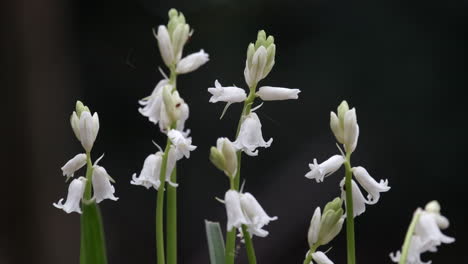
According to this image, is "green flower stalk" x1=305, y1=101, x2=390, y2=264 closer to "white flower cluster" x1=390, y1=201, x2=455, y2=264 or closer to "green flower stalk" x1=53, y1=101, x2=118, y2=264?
"white flower cluster" x1=390, y1=201, x2=455, y2=264

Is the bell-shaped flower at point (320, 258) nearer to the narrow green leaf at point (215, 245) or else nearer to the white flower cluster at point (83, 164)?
the narrow green leaf at point (215, 245)

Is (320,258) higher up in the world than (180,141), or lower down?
lower down

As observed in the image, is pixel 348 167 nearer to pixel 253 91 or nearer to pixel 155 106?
pixel 253 91

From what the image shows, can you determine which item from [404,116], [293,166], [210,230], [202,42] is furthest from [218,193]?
[210,230]

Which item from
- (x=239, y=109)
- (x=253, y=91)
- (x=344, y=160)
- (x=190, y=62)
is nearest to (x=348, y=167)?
(x=344, y=160)

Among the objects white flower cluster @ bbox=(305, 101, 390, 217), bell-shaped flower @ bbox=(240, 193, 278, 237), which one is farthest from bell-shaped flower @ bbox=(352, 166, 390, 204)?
bell-shaped flower @ bbox=(240, 193, 278, 237)
